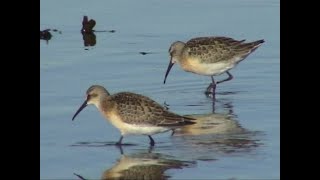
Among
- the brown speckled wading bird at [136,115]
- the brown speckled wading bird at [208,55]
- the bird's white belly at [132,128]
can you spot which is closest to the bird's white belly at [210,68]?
the brown speckled wading bird at [208,55]

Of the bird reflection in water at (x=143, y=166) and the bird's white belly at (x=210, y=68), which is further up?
the bird's white belly at (x=210, y=68)

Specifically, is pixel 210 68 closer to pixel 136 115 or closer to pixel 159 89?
pixel 159 89

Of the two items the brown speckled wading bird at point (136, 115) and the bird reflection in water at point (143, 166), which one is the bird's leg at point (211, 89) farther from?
the bird reflection in water at point (143, 166)

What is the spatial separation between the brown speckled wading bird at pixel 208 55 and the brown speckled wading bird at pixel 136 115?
337cm

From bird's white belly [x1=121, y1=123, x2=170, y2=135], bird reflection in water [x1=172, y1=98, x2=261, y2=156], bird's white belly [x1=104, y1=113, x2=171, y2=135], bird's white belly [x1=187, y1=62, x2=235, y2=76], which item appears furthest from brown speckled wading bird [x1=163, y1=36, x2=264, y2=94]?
bird's white belly [x1=121, y1=123, x2=170, y2=135]

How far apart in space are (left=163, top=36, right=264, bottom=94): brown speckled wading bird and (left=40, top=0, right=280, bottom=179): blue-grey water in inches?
11.1

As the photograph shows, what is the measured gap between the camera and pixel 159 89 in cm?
1698

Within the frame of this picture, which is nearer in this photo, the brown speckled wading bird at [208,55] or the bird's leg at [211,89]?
the bird's leg at [211,89]

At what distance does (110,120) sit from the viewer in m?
14.3

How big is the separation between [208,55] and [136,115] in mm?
3865

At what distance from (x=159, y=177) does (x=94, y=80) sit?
476 centimetres

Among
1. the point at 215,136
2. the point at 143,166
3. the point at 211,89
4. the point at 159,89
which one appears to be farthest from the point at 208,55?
the point at 143,166

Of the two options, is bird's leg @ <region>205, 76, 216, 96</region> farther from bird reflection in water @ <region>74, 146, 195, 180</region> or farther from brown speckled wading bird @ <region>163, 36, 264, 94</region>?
bird reflection in water @ <region>74, 146, 195, 180</region>

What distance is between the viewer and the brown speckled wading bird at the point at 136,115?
45.8 feet
